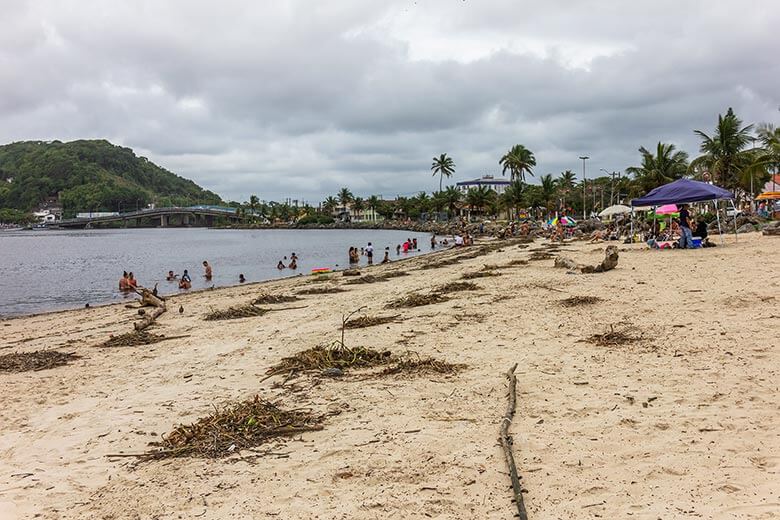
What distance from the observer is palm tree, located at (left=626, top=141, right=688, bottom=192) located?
127ft

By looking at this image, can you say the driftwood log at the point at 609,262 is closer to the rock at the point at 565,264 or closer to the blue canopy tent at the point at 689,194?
the rock at the point at 565,264

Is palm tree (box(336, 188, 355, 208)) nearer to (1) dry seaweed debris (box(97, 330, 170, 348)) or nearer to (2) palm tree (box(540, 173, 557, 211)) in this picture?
(2) palm tree (box(540, 173, 557, 211))

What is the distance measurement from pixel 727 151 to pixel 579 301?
107 feet

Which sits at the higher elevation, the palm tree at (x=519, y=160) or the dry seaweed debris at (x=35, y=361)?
the palm tree at (x=519, y=160)

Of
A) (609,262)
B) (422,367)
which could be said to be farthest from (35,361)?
(609,262)

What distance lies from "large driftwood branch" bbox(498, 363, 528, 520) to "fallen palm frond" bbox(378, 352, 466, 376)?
770mm

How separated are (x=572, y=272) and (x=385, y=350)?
944 centimetres

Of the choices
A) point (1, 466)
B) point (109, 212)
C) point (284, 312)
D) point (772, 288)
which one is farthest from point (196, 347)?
point (109, 212)

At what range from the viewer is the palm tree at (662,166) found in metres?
38.6

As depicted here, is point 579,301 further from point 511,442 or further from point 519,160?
point 519,160

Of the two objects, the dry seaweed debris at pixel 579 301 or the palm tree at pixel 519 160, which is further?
the palm tree at pixel 519 160

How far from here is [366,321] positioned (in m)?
9.94

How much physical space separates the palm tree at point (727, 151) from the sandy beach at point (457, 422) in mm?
30293

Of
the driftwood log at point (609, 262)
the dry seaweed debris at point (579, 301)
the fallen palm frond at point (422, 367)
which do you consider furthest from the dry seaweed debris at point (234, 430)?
the driftwood log at point (609, 262)
